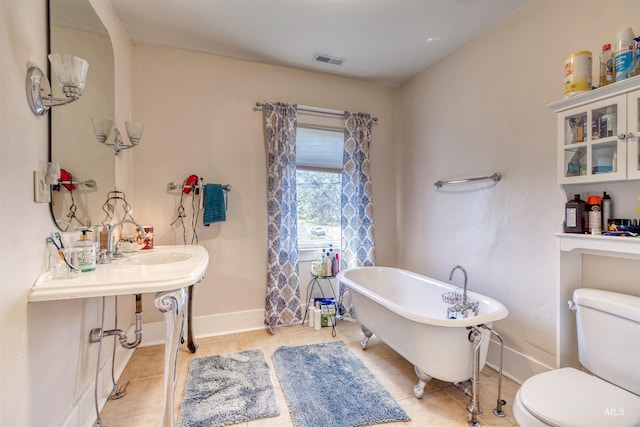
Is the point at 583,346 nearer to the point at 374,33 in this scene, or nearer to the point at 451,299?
the point at 451,299

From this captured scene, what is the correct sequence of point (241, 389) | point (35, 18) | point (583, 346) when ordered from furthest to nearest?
point (241, 389) → point (583, 346) → point (35, 18)

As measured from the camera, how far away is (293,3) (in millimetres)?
1935

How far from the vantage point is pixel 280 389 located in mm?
1863

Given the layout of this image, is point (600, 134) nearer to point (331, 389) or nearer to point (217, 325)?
point (331, 389)

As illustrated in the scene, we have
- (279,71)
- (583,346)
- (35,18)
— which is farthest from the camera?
(279,71)

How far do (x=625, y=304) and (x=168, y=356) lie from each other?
7.00 ft

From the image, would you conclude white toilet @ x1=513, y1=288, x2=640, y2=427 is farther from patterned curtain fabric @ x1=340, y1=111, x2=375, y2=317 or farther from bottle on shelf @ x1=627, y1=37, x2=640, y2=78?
patterned curtain fabric @ x1=340, y1=111, x2=375, y2=317

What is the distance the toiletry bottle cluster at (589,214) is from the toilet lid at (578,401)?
73 centimetres

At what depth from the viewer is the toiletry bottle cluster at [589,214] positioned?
4.79ft

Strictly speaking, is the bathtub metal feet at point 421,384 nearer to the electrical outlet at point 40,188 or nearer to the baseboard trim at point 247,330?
the baseboard trim at point 247,330

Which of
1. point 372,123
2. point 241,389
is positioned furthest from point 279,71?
point 241,389

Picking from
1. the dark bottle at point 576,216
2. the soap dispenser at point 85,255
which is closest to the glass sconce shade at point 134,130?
the soap dispenser at point 85,255

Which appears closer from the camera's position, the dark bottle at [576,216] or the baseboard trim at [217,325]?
the dark bottle at [576,216]

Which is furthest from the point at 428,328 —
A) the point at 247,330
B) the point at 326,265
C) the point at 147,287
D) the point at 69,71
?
the point at 69,71
